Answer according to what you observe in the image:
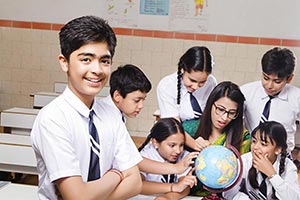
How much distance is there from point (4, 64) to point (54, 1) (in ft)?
3.65

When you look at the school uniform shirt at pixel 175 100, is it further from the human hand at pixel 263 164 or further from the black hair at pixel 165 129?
the human hand at pixel 263 164

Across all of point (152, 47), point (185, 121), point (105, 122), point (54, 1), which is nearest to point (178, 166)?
point (185, 121)

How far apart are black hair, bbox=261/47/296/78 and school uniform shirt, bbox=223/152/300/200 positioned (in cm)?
49

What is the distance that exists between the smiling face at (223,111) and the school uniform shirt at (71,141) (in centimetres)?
85

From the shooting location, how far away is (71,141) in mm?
1432

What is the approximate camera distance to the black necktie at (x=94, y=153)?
1494mm

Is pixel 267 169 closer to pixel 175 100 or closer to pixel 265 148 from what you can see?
pixel 265 148

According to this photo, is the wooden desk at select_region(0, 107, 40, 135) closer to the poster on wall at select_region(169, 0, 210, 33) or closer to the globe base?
the globe base

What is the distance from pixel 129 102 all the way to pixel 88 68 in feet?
2.76

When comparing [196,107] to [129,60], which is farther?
[129,60]

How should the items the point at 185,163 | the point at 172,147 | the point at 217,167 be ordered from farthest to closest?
the point at 172,147 < the point at 185,163 < the point at 217,167

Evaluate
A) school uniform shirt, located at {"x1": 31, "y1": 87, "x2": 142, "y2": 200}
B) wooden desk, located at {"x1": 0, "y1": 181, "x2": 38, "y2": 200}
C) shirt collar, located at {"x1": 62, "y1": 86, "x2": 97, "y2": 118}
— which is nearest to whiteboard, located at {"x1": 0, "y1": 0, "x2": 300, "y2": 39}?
wooden desk, located at {"x1": 0, "y1": 181, "x2": 38, "y2": 200}

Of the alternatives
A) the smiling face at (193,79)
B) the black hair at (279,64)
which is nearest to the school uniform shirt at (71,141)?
the smiling face at (193,79)

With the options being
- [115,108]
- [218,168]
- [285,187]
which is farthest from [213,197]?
[115,108]
